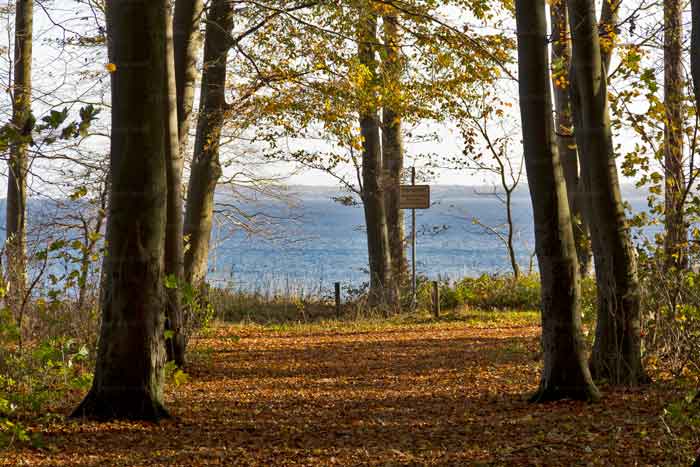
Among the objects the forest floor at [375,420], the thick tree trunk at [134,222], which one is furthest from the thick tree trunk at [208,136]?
the thick tree trunk at [134,222]

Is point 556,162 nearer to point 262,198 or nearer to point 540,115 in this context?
point 540,115

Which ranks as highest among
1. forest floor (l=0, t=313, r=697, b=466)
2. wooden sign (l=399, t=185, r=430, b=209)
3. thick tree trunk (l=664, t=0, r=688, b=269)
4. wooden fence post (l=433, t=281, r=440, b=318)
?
wooden sign (l=399, t=185, r=430, b=209)

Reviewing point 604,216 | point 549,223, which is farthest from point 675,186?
point 549,223

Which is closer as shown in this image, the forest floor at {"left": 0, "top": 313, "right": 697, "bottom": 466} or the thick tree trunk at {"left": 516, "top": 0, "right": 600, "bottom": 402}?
the forest floor at {"left": 0, "top": 313, "right": 697, "bottom": 466}

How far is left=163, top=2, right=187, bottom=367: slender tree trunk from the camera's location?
332 inches

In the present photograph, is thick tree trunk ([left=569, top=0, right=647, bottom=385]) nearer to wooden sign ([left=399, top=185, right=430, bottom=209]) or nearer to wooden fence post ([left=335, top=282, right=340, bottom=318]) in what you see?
wooden sign ([left=399, top=185, right=430, bottom=209])

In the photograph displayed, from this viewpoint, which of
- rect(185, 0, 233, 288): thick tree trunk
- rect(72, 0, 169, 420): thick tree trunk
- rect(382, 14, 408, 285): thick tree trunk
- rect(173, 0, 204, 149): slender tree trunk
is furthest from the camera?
rect(382, 14, 408, 285): thick tree trunk

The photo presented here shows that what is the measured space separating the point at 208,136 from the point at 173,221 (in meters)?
3.77

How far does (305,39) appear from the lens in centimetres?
1288

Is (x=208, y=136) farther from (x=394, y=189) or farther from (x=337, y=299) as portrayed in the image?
(x=394, y=189)

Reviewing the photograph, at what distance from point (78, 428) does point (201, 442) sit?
0.95m

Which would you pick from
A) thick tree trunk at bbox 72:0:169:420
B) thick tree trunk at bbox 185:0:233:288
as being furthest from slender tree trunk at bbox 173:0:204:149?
thick tree trunk at bbox 72:0:169:420

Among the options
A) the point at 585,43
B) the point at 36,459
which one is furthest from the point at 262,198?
the point at 36,459

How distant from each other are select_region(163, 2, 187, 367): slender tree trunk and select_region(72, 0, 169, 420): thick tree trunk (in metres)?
1.66
